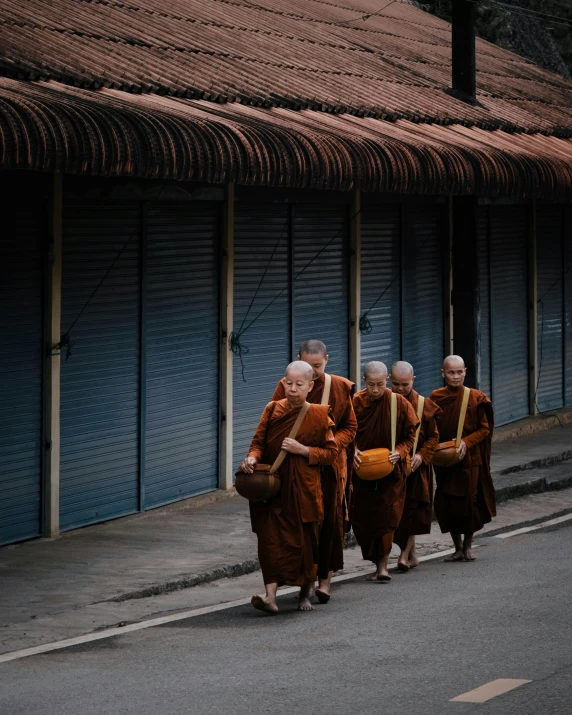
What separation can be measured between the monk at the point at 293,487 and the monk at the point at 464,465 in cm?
228

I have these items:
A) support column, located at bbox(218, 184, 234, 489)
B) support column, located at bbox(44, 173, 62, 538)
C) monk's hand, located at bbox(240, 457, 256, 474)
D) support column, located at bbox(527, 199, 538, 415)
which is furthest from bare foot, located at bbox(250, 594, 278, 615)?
support column, located at bbox(527, 199, 538, 415)

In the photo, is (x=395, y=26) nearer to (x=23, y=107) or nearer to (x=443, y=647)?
(x=23, y=107)

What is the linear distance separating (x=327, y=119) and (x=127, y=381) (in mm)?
3985

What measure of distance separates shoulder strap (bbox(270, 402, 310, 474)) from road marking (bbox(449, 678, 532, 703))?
2.83 m

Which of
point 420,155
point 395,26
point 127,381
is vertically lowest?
point 127,381

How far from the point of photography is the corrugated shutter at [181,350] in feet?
46.8

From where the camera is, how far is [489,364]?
20.5m

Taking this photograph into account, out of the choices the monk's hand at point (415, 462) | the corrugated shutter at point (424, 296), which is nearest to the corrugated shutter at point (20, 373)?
the monk's hand at point (415, 462)

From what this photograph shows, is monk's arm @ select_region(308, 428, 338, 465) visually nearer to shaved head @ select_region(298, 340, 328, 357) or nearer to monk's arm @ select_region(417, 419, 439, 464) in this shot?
shaved head @ select_region(298, 340, 328, 357)

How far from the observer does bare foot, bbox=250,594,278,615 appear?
10.2 meters

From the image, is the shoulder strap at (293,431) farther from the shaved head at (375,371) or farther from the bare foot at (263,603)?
the shaved head at (375,371)

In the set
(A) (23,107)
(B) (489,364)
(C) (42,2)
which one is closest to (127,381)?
(A) (23,107)

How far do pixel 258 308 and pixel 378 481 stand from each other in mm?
4297

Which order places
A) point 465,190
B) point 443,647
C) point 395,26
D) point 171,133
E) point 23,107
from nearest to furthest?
point 443,647 → point 23,107 → point 171,133 → point 465,190 → point 395,26
